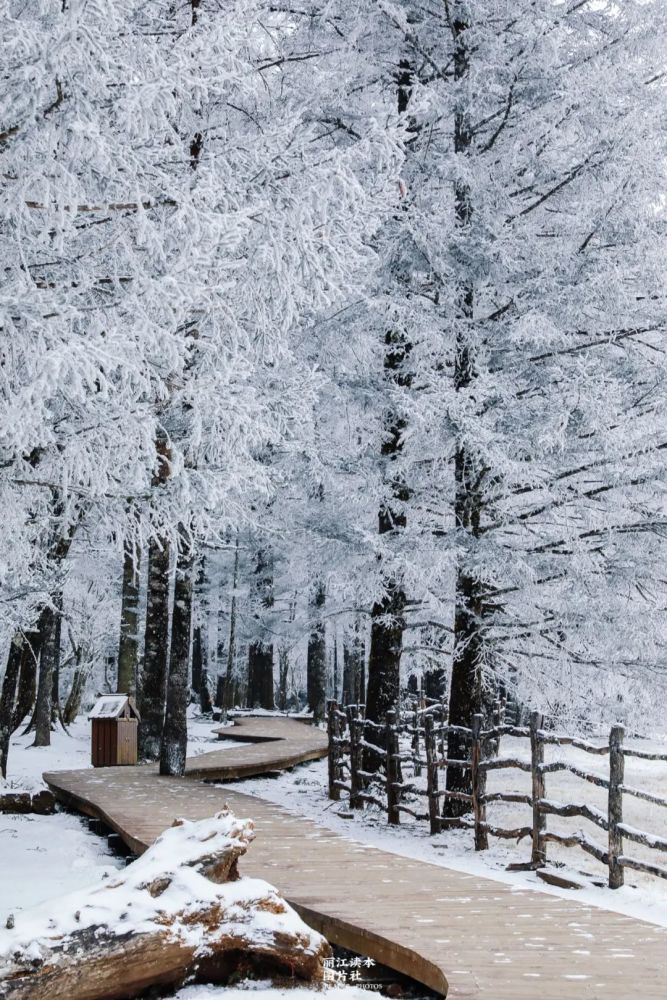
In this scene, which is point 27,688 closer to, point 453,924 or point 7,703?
point 7,703

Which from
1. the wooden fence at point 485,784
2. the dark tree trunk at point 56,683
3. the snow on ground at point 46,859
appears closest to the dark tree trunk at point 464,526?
the wooden fence at point 485,784

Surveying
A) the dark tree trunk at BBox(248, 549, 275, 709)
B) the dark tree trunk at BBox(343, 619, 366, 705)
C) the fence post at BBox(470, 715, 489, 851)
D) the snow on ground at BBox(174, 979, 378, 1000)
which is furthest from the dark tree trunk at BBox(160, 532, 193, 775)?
the dark tree trunk at BBox(248, 549, 275, 709)

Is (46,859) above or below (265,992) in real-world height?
below

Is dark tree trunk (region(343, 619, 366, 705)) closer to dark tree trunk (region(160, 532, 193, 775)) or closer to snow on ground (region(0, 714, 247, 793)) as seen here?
snow on ground (region(0, 714, 247, 793))

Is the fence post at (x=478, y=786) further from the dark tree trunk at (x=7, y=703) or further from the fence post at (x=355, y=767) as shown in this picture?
the dark tree trunk at (x=7, y=703)

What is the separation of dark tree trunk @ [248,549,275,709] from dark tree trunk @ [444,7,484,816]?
23455 millimetres

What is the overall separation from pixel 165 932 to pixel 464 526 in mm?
7083

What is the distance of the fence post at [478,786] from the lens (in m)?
10.6

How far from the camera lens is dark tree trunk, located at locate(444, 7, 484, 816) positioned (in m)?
11.6

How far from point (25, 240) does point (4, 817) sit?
901cm

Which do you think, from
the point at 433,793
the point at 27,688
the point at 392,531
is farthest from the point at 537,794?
the point at 27,688

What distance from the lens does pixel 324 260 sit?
301 inches

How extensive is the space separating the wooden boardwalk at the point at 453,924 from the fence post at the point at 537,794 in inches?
39.2

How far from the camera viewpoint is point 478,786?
35.4 ft
